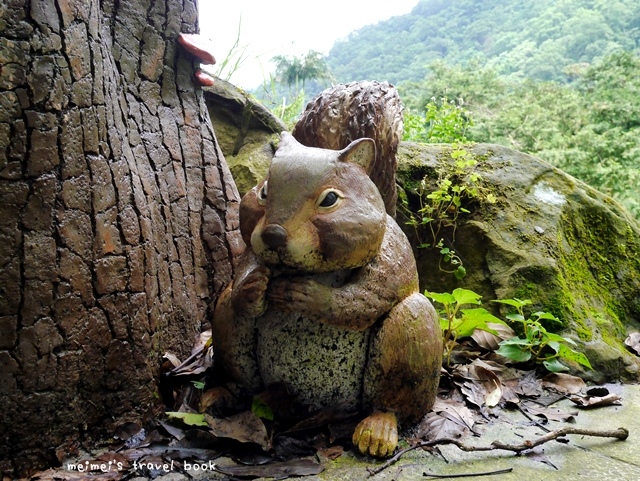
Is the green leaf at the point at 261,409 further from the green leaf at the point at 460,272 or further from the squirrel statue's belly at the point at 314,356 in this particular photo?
the green leaf at the point at 460,272

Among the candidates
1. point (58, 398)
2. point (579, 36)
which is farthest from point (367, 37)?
point (58, 398)

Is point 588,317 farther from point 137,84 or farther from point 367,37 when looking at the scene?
point 367,37

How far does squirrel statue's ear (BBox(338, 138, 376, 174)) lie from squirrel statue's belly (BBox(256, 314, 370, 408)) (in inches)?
22.5

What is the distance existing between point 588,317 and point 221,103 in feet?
8.32

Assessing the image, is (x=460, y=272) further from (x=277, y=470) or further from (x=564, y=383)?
(x=277, y=470)

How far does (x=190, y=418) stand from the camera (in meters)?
1.90

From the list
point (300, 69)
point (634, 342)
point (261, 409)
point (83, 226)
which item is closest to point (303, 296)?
point (261, 409)

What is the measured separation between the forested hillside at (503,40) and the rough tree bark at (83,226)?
1220 cm

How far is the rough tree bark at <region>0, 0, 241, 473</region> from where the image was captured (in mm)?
1657

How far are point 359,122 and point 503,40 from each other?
62.1 ft

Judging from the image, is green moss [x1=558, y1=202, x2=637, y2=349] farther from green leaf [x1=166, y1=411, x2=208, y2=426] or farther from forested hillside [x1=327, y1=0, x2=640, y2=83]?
forested hillside [x1=327, y1=0, x2=640, y2=83]

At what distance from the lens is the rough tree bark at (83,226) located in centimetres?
166

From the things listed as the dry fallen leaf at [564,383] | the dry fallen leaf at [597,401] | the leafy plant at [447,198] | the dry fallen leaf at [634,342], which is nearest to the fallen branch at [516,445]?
the dry fallen leaf at [597,401]

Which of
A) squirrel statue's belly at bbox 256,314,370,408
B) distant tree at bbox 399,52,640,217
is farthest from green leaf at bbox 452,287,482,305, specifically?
distant tree at bbox 399,52,640,217
